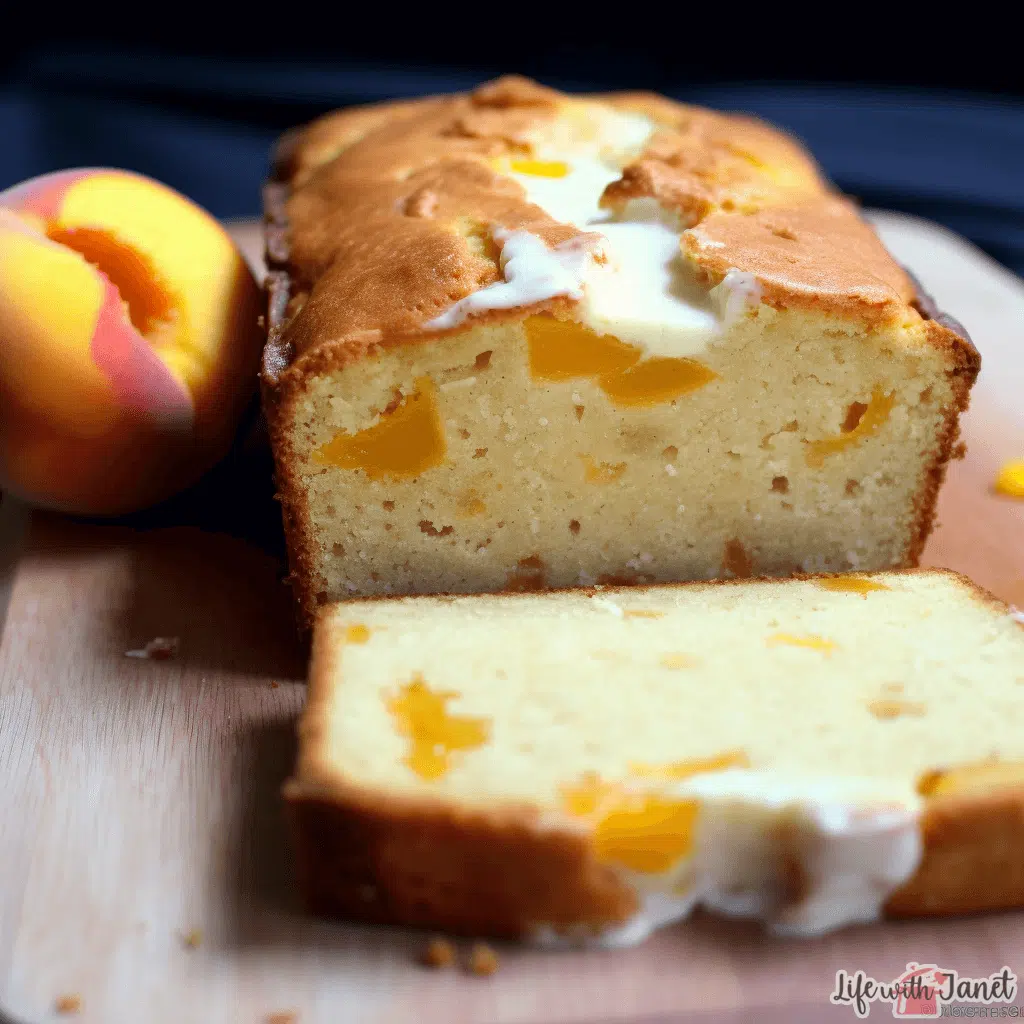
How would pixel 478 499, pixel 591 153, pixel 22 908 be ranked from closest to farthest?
1. pixel 22 908
2. pixel 478 499
3. pixel 591 153

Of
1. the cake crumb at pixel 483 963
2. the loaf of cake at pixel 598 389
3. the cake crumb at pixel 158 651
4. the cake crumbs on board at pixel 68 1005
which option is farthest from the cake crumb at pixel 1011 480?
the cake crumbs on board at pixel 68 1005

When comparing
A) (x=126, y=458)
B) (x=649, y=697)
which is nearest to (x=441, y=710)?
(x=649, y=697)

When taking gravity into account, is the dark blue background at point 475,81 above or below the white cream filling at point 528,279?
below

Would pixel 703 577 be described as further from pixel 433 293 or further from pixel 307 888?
pixel 307 888

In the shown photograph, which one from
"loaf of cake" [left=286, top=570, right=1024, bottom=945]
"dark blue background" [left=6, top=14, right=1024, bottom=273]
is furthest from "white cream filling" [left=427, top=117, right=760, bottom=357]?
"dark blue background" [left=6, top=14, right=1024, bottom=273]

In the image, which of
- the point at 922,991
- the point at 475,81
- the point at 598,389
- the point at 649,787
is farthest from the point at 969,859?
the point at 475,81

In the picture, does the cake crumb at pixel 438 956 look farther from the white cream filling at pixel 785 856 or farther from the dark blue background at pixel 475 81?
the dark blue background at pixel 475 81

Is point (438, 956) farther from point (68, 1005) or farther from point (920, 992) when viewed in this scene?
point (920, 992)

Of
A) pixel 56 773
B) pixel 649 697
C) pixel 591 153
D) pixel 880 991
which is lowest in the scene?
pixel 56 773
